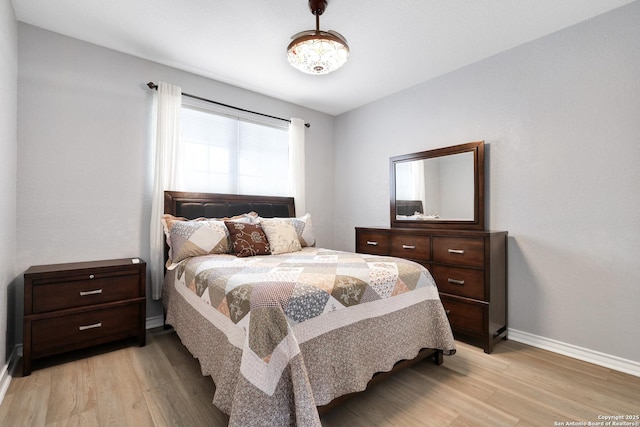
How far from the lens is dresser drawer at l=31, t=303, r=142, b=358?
1.97m

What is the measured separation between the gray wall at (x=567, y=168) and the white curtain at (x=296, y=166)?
5.86 feet

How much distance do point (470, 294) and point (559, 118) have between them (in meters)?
1.59

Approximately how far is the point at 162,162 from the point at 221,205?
27.5 inches

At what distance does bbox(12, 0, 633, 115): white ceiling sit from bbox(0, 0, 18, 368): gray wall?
34 centimetres

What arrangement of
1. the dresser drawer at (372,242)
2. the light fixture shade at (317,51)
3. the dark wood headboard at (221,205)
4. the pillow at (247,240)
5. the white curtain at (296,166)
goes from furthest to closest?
1. the white curtain at (296,166)
2. the dresser drawer at (372,242)
3. the dark wood headboard at (221,205)
4. the pillow at (247,240)
5. the light fixture shade at (317,51)

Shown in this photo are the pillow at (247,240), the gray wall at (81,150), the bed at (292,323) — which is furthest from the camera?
the pillow at (247,240)

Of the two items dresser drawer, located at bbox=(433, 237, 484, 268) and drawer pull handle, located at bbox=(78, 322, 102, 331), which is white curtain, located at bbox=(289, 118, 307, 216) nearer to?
dresser drawer, located at bbox=(433, 237, 484, 268)

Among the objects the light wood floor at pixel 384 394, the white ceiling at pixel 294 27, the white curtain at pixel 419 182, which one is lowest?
the light wood floor at pixel 384 394

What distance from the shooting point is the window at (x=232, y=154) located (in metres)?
3.05

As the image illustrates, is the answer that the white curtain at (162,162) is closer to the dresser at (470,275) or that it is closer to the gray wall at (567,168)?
the dresser at (470,275)

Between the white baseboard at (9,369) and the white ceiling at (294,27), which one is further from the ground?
the white ceiling at (294,27)

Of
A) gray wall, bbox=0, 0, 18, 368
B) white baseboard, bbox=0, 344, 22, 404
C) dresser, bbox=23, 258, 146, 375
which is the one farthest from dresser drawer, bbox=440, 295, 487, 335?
gray wall, bbox=0, 0, 18, 368

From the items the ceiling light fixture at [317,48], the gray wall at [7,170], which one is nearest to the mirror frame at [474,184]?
the ceiling light fixture at [317,48]

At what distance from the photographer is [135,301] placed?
2314 mm
